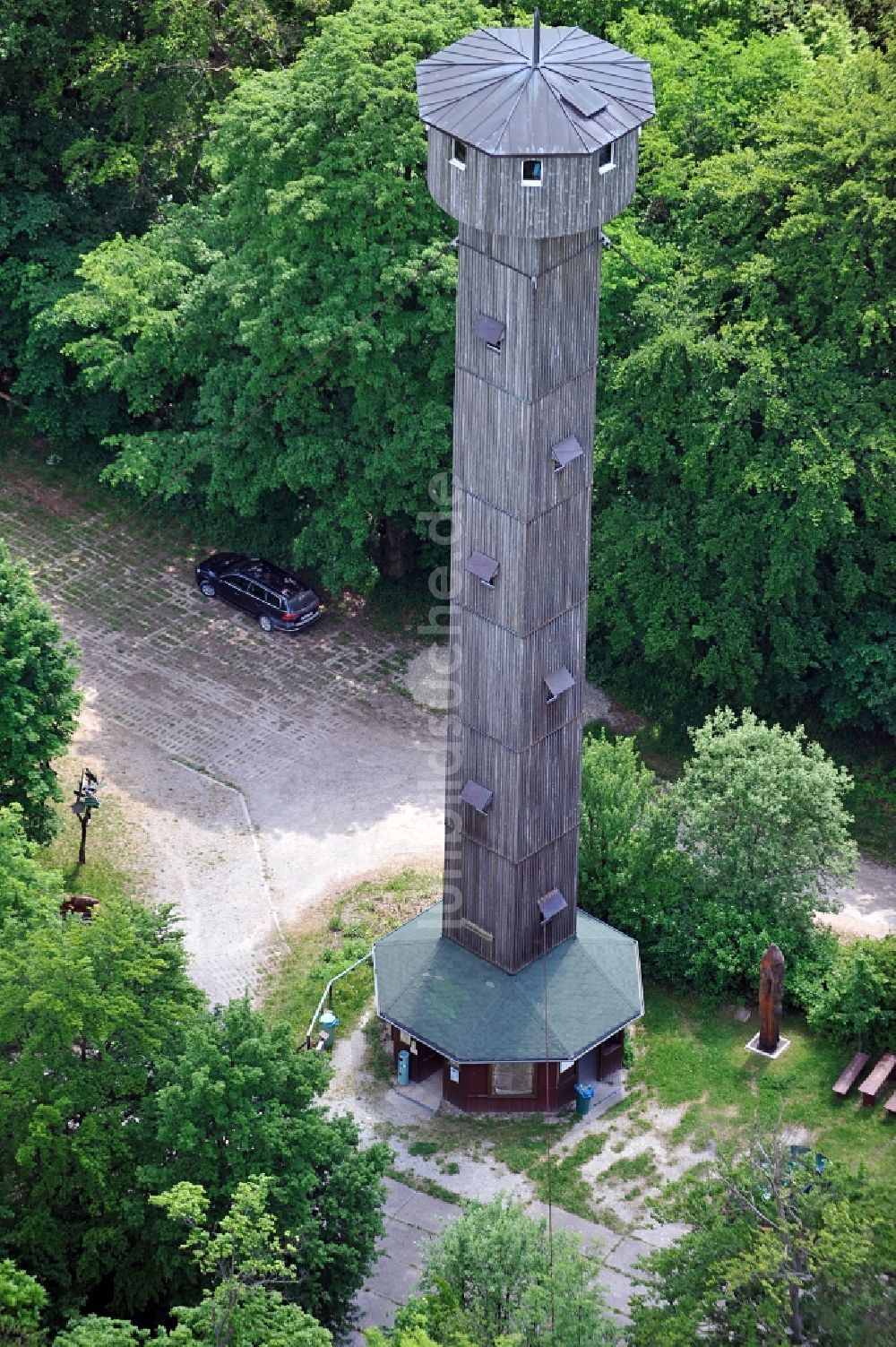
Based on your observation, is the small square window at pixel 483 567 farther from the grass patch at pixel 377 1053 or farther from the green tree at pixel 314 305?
the green tree at pixel 314 305

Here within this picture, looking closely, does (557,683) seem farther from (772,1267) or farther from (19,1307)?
(19,1307)

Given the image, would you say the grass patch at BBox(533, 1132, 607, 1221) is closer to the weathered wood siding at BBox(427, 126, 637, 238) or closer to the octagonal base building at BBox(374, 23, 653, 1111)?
the octagonal base building at BBox(374, 23, 653, 1111)

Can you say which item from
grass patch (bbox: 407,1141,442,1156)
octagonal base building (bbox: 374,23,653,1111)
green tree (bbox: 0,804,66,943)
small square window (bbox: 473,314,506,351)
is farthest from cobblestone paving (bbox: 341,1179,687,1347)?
small square window (bbox: 473,314,506,351)

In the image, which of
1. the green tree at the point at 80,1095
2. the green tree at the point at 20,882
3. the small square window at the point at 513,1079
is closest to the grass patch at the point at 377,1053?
the small square window at the point at 513,1079

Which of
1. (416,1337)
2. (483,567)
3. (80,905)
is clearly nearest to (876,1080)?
(483,567)

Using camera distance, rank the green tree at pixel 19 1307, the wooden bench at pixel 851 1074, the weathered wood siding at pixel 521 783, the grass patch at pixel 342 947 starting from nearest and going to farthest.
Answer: the green tree at pixel 19 1307 < the weathered wood siding at pixel 521 783 < the wooden bench at pixel 851 1074 < the grass patch at pixel 342 947

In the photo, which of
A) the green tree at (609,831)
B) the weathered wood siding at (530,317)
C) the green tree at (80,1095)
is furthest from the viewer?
the green tree at (609,831)
